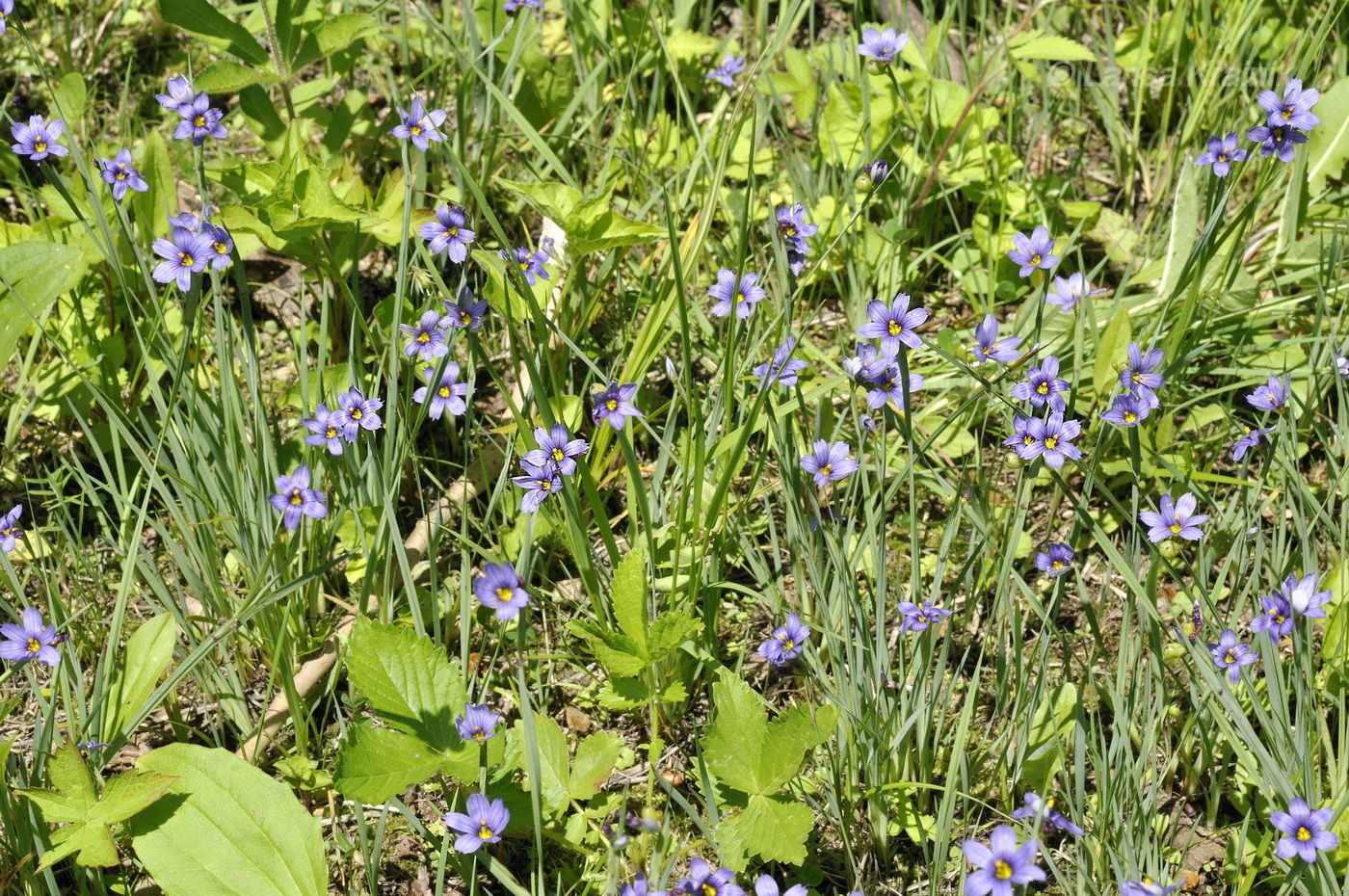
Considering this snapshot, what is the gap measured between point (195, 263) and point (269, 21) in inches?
34.0

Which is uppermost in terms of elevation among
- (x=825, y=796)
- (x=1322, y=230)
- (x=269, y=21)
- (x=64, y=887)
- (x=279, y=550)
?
(x=269, y=21)

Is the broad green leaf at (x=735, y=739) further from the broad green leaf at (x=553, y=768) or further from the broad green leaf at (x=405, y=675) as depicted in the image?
the broad green leaf at (x=405, y=675)

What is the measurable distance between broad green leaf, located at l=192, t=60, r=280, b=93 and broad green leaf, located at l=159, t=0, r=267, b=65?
48 mm

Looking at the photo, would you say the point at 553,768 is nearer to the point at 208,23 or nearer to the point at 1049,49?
the point at 208,23

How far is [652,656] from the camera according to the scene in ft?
7.37

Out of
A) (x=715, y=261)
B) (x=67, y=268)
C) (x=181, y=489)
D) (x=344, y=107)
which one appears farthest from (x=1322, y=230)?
(x=67, y=268)

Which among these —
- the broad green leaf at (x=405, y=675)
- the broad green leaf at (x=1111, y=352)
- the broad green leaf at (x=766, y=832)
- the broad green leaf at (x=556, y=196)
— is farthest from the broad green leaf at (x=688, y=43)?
the broad green leaf at (x=766, y=832)

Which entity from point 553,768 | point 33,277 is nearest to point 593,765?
point 553,768

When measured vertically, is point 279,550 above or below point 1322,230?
below

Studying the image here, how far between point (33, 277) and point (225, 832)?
1.39m

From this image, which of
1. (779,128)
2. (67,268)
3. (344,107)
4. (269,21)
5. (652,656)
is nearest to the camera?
(652,656)

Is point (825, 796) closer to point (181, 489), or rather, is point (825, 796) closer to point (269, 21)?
point (181, 489)

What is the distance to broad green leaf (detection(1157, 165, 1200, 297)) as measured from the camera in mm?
3238

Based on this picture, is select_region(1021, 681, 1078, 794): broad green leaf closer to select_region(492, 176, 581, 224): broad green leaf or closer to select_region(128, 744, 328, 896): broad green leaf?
select_region(128, 744, 328, 896): broad green leaf
